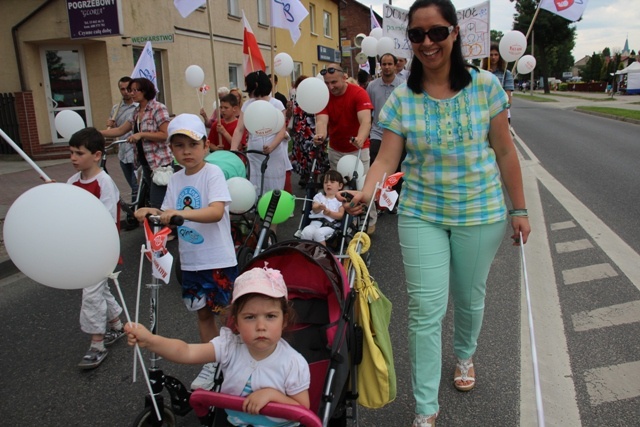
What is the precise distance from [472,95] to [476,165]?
34cm

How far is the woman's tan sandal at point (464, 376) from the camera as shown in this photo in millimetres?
3109

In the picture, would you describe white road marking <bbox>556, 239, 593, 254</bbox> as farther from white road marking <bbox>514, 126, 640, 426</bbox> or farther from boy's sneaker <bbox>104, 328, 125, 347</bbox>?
boy's sneaker <bbox>104, 328, 125, 347</bbox>

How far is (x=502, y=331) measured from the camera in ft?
12.7

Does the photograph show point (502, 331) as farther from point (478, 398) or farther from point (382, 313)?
point (382, 313)

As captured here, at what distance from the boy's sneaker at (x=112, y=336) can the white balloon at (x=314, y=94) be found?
3064 millimetres

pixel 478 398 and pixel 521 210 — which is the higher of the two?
pixel 521 210

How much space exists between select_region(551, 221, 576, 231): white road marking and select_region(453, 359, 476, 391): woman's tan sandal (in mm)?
3877

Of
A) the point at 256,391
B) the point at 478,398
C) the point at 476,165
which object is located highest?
the point at 476,165

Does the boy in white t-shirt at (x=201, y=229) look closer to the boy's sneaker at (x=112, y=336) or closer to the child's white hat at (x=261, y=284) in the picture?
the child's white hat at (x=261, y=284)

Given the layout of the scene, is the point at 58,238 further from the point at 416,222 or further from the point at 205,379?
the point at 416,222

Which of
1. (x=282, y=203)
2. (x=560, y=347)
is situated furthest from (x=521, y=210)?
(x=282, y=203)

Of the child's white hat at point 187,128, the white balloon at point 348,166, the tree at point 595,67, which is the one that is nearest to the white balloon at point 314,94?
the white balloon at point 348,166

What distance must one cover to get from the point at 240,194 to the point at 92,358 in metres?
1.90

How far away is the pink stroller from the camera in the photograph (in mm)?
2189
